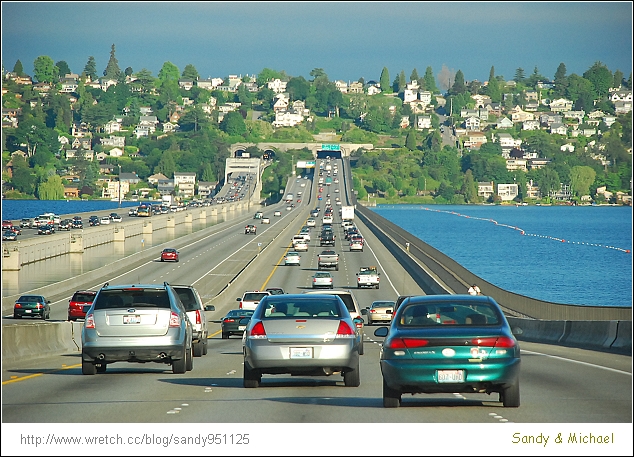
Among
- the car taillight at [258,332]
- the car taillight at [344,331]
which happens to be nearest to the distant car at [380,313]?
the car taillight at [344,331]

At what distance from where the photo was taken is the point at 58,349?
31.1 meters

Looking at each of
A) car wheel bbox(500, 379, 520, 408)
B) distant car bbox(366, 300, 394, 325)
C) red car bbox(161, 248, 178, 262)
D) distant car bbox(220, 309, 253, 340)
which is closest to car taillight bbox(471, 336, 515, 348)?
car wheel bbox(500, 379, 520, 408)

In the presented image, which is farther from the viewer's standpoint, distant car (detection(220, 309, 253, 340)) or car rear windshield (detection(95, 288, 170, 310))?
distant car (detection(220, 309, 253, 340))

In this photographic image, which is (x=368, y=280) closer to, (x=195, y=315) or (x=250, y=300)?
(x=250, y=300)

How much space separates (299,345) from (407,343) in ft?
11.9

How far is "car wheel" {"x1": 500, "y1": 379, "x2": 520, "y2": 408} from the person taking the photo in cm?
1564

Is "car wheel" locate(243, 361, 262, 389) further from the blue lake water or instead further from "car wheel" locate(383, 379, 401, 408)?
the blue lake water

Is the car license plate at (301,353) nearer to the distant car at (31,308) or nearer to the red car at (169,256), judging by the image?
the distant car at (31,308)

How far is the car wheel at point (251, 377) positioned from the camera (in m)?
19.1

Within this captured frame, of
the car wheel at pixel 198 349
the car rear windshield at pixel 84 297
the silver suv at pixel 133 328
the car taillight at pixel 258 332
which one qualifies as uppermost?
the car taillight at pixel 258 332

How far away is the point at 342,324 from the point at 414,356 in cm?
381

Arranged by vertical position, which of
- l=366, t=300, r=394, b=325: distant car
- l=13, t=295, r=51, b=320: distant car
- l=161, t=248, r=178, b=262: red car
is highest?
l=366, t=300, r=394, b=325: distant car

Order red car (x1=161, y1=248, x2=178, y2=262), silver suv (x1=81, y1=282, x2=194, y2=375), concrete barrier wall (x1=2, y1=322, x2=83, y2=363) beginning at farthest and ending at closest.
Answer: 1. red car (x1=161, y1=248, x2=178, y2=262)
2. concrete barrier wall (x1=2, y1=322, x2=83, y2=363)
3. silver suv (x1=81, y1=282, x2=194, y2=375)

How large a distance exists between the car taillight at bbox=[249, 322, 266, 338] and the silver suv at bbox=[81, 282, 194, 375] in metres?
3.40
